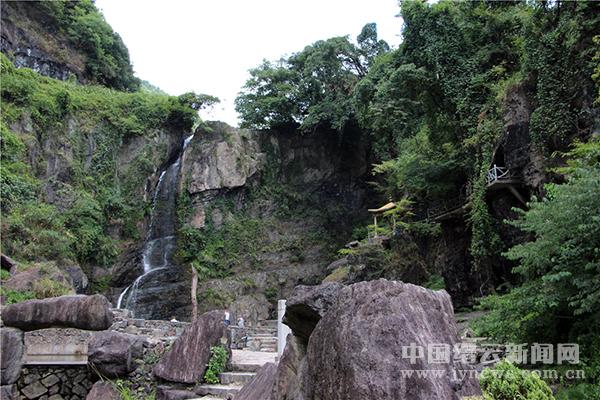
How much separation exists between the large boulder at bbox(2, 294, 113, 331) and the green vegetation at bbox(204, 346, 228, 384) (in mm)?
1605

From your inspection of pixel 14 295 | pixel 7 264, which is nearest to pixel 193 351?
pixel 14 295

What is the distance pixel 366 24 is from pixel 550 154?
1568 centimetres

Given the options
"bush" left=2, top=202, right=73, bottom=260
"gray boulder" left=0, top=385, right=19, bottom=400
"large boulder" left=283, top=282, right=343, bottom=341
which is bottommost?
"gray boulder" left=0, top=385, right=19, bottom=400

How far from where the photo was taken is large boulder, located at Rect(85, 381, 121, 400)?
242 inches

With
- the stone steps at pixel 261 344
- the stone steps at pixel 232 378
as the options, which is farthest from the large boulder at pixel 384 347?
the stone steps at pixel 261 344

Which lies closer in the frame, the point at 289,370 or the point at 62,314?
the point at 289,370

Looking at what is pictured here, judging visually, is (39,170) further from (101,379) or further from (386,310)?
(386,310)

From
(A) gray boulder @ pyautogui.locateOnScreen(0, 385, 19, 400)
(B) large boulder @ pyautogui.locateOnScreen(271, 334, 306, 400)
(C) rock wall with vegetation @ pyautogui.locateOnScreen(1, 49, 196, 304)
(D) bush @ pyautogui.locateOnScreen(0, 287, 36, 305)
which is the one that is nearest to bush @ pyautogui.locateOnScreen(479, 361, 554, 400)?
(B) large boulder @ pyautogui.locateOnScreen(271, 334, 306, 400)

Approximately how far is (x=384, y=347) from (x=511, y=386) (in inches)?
26.1

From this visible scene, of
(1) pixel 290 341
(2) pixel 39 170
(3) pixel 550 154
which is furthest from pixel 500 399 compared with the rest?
(2) pixel 39 170

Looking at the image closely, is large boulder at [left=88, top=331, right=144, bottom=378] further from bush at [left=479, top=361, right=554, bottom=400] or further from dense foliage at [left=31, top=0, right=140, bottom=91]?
dense foliage at [left=31, top=0, right=140, bottom=91]

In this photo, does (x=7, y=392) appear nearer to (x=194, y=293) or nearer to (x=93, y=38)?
(x=194, y=293)

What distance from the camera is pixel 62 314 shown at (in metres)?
6.13

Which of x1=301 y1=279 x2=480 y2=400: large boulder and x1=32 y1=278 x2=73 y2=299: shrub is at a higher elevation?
x1=301 y1=279 x2=480 y2=400: large boulder
